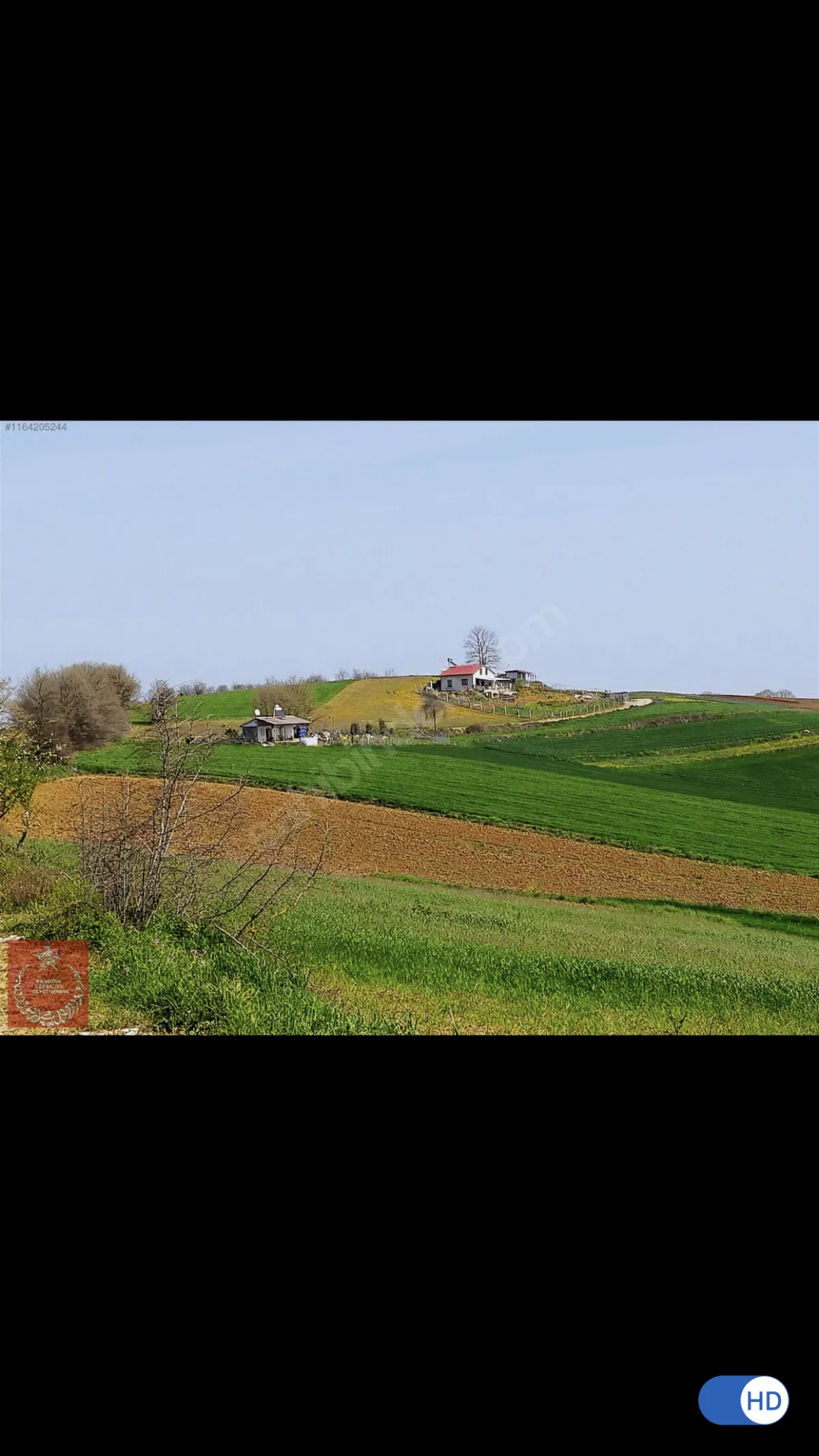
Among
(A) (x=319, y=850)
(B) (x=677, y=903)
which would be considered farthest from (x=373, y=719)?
(B) (x=677, y=903)

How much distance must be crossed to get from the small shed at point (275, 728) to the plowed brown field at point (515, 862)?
1.34 feet

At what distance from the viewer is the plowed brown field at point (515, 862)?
6.89 meters

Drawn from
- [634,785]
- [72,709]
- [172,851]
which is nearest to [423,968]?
[172,851]

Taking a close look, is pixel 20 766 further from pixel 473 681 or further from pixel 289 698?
A: pixel 473 681

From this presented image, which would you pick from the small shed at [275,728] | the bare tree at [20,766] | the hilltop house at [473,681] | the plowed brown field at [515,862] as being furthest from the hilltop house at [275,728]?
the bare tree at [20,766]

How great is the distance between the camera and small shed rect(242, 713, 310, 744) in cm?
615

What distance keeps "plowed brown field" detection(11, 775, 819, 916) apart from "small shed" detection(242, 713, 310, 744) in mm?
410

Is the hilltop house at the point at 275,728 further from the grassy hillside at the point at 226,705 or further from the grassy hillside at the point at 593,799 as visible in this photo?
the grassy hillside at the point at 593,799

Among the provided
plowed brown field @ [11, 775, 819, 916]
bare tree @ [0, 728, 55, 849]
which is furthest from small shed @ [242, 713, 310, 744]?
bare tree @ [0, 728, 55, 849]

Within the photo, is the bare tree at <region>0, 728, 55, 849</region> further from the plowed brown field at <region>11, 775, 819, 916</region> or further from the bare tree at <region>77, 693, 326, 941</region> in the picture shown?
the plowed brown field at <region>11, 775, 819, 916</region>
